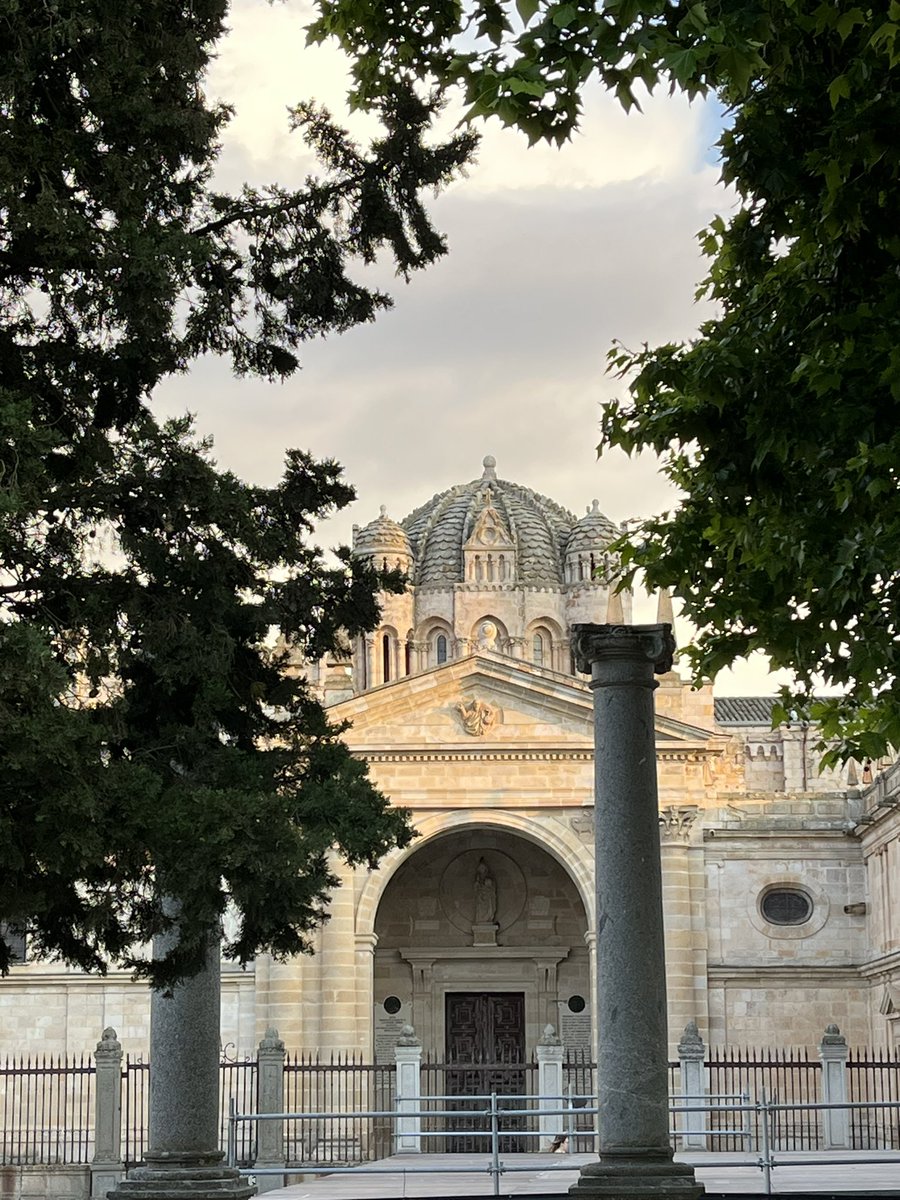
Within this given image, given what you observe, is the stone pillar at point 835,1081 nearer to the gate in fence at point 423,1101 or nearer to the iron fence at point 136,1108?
the gate in fence at point 423,1101

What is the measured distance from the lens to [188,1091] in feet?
38.3

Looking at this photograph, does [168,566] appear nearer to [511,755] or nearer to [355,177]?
[355,177]

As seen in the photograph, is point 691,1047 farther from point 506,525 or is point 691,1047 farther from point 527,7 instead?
→ point 506,525

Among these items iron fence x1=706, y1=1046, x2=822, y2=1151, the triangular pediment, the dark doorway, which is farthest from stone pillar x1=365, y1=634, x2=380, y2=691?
iron fence x1=706, y1=1046, x2=822, y2=1151

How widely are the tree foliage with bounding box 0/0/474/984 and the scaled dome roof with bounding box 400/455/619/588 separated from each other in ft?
173

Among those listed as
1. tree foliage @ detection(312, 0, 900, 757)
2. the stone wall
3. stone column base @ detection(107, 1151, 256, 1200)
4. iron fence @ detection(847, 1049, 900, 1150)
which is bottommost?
the stone wall

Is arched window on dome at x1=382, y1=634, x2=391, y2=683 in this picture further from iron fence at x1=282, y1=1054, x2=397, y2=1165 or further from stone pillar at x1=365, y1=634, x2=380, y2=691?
iron fence at x1=282, y1=1054, x2=397, y2=1165

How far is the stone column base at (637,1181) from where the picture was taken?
34.8ft

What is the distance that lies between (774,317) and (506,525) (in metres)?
55.7

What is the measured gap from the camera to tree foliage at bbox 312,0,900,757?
753cm

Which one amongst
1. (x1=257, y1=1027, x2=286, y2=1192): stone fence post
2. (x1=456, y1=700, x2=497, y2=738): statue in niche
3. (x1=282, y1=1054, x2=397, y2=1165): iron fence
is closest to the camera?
(x1=257, y1=1027, x2=286, y2=1192): stone fence post

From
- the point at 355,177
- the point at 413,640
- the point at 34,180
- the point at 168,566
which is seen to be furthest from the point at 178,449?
the point at 413,640

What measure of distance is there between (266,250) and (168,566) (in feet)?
8.10

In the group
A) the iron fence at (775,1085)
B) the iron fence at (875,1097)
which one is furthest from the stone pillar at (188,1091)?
the iron fence at (775,1085)
